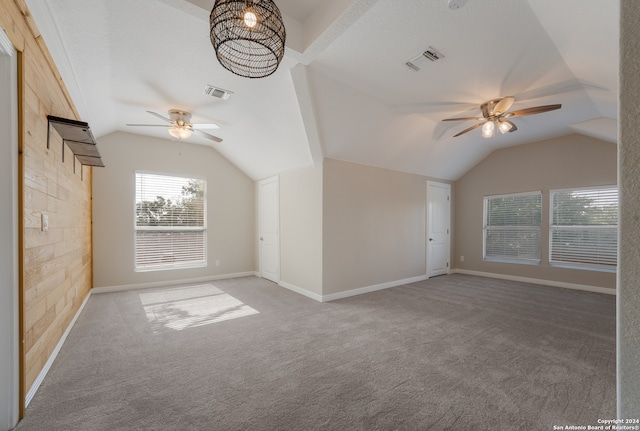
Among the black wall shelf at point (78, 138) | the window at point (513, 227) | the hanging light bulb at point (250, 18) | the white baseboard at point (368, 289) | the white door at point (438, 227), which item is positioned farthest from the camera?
the white door at point (438, 227)

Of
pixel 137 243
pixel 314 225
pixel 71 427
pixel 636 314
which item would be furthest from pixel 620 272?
pixel 137 243

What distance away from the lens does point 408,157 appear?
4.91 meters

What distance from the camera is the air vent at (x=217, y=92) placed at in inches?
125

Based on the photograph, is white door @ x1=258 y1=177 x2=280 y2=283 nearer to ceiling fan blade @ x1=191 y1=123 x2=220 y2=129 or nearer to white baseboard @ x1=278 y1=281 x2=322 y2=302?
white baseboard @ x1=278 y1=281 x2=322 y2=302

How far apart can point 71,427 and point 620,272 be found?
8.78 feet

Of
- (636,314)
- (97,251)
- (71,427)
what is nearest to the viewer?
(636,314)

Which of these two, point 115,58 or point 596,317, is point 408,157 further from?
point 115,58

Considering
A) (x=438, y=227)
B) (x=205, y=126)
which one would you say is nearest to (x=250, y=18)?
(x=205, y=126)

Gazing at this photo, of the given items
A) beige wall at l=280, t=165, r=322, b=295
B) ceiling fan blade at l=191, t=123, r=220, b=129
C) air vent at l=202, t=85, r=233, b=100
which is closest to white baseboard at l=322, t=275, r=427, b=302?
beige wall at l=280, t=165, r=322, b=295

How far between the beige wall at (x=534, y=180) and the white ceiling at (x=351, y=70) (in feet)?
1.68

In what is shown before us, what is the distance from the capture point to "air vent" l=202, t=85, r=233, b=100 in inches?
125

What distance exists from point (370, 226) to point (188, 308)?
307cm

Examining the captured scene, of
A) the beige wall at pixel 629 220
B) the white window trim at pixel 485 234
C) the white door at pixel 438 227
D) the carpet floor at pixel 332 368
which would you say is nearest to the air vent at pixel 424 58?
the beige wall at pixel 629 220

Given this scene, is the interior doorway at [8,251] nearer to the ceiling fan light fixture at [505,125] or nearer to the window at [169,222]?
the window at [169,222]
